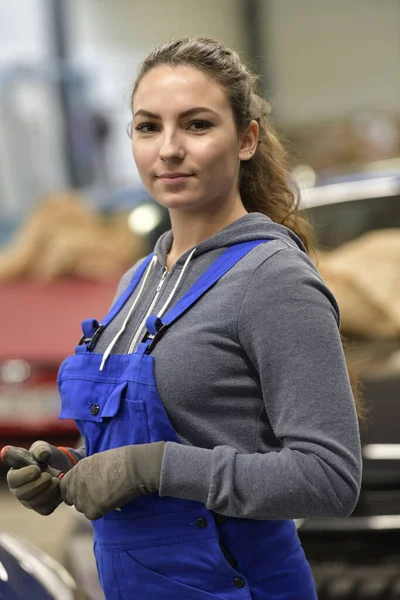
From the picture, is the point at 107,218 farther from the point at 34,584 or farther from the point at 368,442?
the point at 34,584

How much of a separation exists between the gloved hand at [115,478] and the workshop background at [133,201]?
1.22 feet

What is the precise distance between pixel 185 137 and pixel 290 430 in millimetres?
461

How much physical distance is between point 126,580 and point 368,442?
1.51 metres

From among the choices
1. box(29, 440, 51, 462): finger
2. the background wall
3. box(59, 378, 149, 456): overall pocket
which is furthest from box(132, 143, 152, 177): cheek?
the background wall

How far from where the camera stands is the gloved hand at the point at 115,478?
1.55 m

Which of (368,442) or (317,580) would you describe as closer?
(317,580)

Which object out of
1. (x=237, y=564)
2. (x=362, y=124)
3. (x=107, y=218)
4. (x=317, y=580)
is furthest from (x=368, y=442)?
(x=362, y=124)

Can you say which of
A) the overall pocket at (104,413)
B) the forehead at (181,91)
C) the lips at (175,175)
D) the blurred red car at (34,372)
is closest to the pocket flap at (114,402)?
the overall pocket at (104,413)

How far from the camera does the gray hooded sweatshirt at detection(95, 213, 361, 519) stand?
1505 millimetres

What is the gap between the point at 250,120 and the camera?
1732mm

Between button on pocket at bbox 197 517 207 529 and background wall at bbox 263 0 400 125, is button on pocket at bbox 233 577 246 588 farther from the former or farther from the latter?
background wall at bbox 263 0 400 125

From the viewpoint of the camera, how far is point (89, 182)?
1468 cm

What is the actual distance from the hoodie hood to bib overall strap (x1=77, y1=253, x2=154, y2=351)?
0.15 m

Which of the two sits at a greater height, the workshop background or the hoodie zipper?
the hoodie zipper
